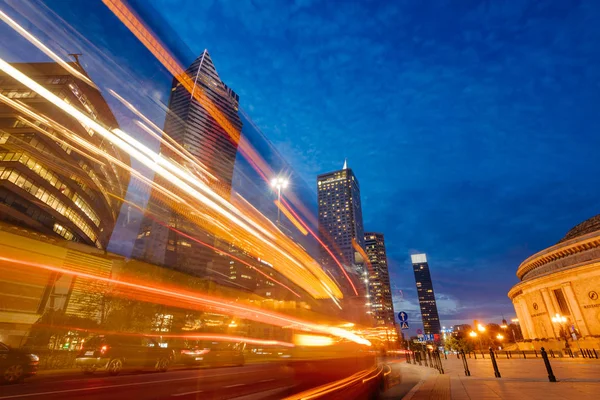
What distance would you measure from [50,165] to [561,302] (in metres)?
93.2

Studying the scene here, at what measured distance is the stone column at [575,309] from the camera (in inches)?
2026

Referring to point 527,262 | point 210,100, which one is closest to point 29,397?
point 527,262

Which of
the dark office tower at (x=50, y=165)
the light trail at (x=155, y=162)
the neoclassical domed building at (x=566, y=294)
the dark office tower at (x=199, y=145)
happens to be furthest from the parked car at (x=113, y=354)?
the dark office tower at (x=199, y=145)

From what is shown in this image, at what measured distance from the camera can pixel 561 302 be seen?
56812 millimetres

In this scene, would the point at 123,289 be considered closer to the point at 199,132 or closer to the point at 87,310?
the point at 87,310

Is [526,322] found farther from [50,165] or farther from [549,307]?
[50,165]

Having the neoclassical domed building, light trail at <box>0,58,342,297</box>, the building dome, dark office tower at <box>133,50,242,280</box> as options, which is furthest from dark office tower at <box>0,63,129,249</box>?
the building dome

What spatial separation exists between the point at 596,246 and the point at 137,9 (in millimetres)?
78376

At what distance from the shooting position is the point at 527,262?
72938 mm

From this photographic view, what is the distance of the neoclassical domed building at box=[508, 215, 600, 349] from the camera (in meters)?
50.7

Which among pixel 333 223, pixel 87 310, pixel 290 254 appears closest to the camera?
pixel 290 254

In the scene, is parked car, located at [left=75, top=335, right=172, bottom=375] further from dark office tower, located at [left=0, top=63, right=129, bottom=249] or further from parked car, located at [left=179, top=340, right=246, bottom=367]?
dark office tower, located at [left=0, top=63, right=129, bottom=249]

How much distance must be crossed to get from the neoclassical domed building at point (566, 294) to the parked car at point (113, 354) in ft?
188

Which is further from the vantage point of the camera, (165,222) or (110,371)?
(165,222)
